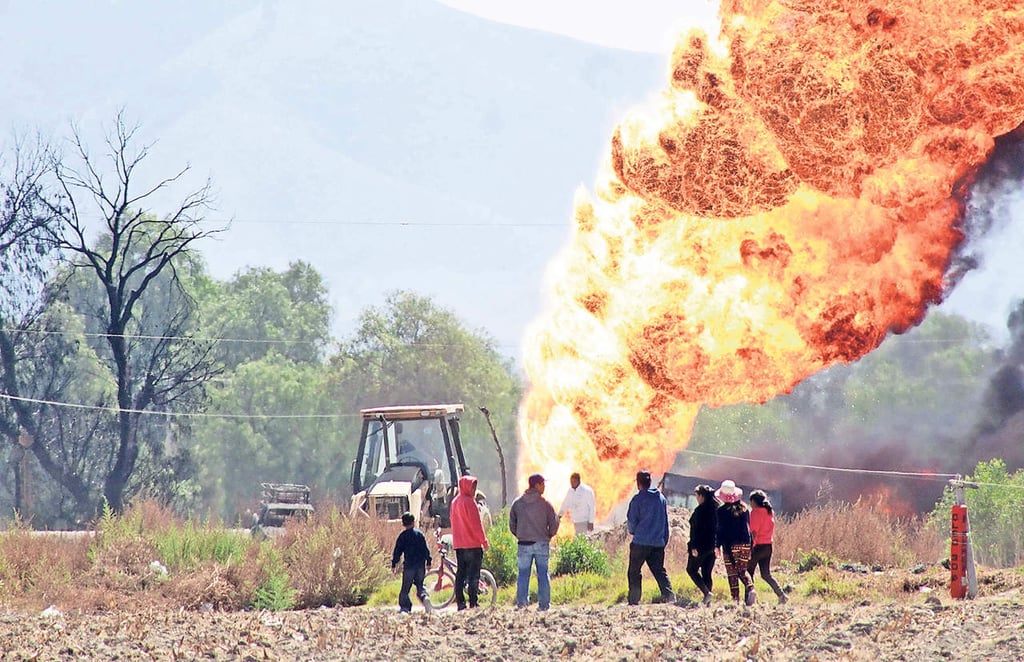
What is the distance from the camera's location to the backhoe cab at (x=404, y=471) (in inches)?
873

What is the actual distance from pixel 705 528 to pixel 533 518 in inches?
82.8

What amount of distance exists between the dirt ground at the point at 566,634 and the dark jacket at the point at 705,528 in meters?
Result: 1.00

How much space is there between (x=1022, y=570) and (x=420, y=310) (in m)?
53.2

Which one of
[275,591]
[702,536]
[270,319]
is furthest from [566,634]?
[270,319]

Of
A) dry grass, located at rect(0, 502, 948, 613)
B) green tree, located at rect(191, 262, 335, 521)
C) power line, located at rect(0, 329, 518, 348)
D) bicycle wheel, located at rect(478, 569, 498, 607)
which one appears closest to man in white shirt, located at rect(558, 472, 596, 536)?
dry grass, located at rect(0, 502, 948, 613)

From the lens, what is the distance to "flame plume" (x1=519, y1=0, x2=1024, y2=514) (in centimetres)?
2055

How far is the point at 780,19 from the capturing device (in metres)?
20.6

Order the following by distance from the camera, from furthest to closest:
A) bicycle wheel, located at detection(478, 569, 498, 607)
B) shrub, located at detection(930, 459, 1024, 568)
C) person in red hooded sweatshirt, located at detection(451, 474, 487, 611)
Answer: shrub, located at detection(930, 459, 1024, 568)
bicycle wheel, located at detection(478, 569, 498, 607)
person in red hooded sweatshirt, located at detection(451, 474, 487, 611)

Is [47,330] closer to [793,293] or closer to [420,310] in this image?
[420,310]

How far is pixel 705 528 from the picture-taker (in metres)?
15.8

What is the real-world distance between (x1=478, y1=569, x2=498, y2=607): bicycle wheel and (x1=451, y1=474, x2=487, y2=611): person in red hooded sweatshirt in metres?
0.62

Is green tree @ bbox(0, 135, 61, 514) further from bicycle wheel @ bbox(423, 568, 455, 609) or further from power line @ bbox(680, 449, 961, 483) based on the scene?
bicycle wheel @ bbox(423, 568, 455, 609)

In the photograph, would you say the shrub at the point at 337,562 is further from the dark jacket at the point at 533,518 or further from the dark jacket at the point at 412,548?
the dark jacket at the point at 533,518

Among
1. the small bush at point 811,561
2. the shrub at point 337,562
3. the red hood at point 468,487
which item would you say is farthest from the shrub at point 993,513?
the red hood at point 468,487
